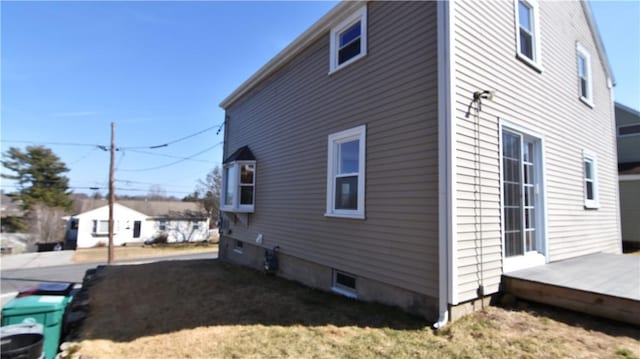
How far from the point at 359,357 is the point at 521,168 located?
13.3 feet

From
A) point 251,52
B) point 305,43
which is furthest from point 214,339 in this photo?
point 251,52

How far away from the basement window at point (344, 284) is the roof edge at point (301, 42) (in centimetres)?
494

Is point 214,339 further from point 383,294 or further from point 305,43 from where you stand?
point 305,43

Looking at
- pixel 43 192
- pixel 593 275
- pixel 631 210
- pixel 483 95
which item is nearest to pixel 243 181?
pixel 483 95

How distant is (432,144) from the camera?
392 cm

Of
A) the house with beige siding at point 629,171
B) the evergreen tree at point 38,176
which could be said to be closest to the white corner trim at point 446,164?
the house with beige siding at point 629,171

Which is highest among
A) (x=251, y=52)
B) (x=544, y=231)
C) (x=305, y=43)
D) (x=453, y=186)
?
(x=251, y=52)

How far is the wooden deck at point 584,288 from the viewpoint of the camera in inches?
130

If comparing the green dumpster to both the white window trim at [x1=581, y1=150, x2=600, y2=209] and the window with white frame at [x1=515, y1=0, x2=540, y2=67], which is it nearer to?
the window with white frame at [x1=515, y1=0, x2=540, y2=67]

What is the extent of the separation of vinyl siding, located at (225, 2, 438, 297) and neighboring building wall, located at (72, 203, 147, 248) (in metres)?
32.6

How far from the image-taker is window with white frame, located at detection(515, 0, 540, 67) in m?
5.43

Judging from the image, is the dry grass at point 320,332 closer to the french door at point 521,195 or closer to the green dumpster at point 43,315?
the green dumpster at point 43,315

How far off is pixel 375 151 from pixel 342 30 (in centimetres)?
283

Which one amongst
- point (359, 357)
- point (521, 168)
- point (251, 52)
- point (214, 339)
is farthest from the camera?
point (251, 52)
